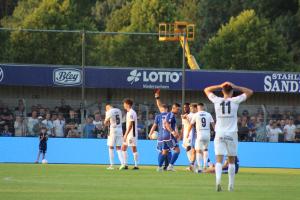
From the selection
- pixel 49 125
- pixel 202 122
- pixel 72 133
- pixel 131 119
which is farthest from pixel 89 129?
pixel 202 122

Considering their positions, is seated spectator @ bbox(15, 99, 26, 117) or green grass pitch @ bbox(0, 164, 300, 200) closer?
green grass pitch @ bbox(0, 164, 300, 200)

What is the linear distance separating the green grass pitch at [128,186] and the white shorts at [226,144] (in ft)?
2.99

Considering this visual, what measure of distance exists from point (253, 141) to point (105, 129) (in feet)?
20.3

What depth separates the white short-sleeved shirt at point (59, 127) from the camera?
40.0m

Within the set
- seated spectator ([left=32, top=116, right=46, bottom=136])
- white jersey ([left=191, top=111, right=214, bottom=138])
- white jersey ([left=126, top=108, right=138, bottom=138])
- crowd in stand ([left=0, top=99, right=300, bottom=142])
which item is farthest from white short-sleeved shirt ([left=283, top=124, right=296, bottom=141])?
seated spectator ([left=32, top=116, right=46, bottom=136])

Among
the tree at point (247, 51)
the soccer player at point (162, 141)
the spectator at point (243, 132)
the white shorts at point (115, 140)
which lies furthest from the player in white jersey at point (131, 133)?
the tree at point (247, 51)

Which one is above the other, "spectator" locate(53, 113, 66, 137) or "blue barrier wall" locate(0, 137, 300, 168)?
"spectator" locate(53, 113, 66, 137)

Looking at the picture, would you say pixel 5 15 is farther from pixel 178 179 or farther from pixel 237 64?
pixel 178 179

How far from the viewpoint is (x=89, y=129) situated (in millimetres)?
40188

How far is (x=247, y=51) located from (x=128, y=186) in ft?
165

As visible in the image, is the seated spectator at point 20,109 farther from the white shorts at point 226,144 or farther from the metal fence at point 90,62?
the white shorts at point 226,144

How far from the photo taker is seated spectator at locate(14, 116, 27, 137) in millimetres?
39781

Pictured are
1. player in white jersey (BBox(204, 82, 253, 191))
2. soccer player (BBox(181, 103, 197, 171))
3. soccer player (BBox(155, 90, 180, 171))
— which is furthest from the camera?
soccer player (BBox(181, 103, 197, 171))

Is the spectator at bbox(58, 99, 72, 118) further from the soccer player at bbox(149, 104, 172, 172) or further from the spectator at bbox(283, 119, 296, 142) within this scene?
the spectator at bbox(283, 119, 296, 142)
